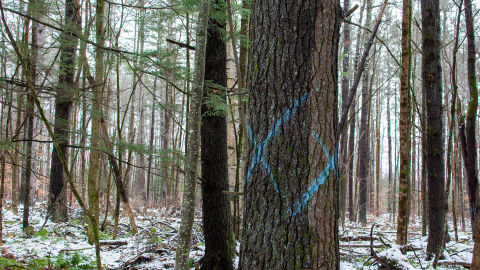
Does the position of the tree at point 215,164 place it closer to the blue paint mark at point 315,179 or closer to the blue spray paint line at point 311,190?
the blue paint mark at point 315,179

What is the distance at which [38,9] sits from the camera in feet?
13.3

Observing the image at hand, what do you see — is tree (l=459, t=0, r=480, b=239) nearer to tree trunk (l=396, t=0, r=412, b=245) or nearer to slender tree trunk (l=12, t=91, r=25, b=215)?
tree trunk (l=396, t=0, r=412, b=245)

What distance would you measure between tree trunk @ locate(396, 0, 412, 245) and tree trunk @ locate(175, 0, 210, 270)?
2797mm

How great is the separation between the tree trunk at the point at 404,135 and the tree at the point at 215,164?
2.27 metres

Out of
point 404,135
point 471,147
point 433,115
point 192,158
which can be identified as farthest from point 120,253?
point 471,147

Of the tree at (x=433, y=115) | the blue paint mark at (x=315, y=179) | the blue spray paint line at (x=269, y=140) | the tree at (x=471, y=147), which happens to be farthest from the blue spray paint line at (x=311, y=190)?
the tree at (x=433, y=115)

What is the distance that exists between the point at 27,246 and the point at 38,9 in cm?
370

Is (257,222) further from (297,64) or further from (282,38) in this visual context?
(282,38)

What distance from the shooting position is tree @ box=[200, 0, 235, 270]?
3.91 meters

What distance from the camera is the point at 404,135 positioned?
396 centimetres

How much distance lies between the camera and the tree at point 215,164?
3912 mm

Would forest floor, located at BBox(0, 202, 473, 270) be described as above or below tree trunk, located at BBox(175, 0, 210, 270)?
below

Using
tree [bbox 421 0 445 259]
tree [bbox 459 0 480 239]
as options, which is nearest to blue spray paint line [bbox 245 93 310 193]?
tree [bbox 459 0 480 239]

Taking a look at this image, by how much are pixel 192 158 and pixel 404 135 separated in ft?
9.69
